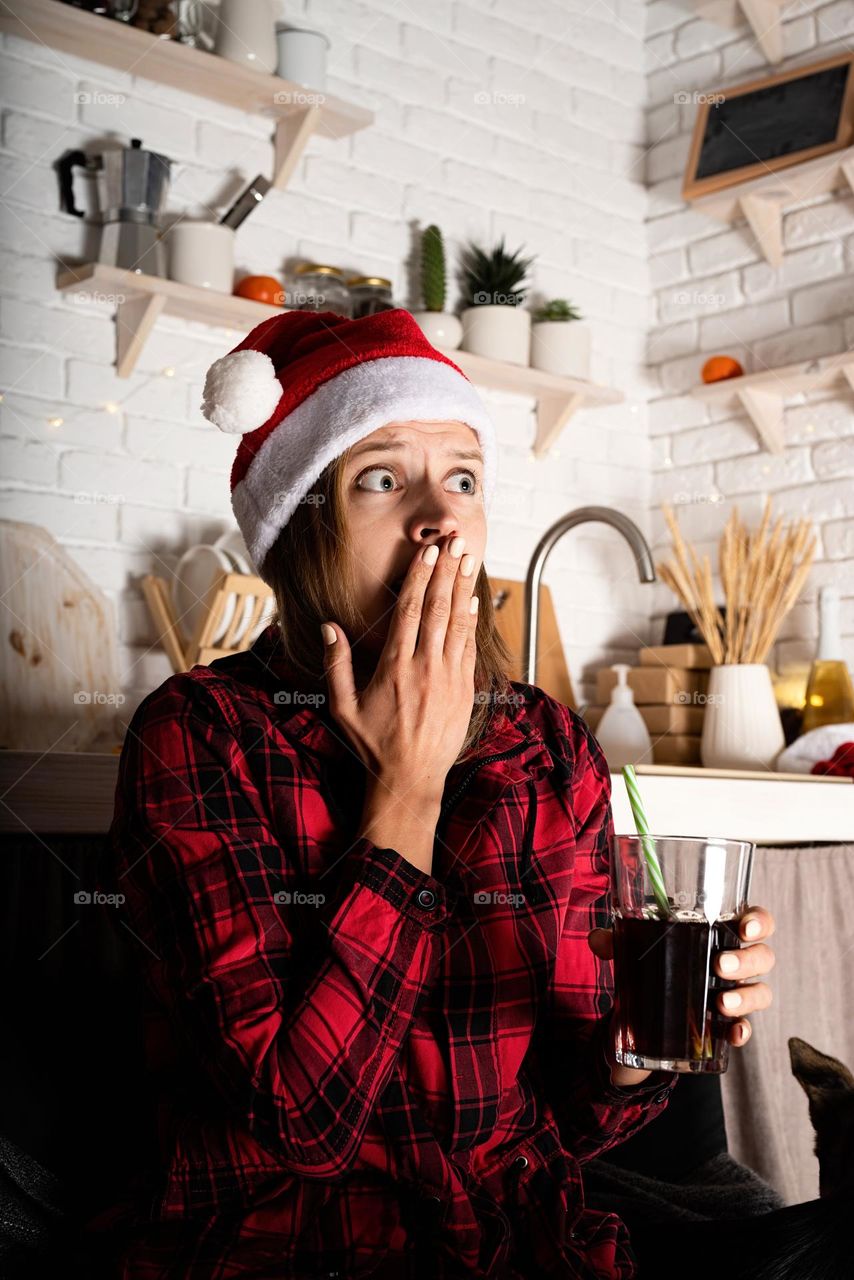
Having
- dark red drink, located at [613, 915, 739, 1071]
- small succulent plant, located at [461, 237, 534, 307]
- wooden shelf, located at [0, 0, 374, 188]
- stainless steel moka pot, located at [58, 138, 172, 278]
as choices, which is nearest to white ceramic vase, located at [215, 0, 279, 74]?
wooden shelf, located at [0, 0, 374, 188]

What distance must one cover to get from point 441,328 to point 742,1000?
1.76 m

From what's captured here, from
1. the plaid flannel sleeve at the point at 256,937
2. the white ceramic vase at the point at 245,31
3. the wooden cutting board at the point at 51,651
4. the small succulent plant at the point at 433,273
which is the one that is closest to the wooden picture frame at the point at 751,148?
the small succulent plant at the point at 433,273

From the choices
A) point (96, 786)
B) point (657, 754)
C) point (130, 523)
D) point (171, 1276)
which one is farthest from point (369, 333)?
point (657, 754)

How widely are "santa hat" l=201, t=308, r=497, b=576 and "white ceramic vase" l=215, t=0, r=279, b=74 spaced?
1.13 m

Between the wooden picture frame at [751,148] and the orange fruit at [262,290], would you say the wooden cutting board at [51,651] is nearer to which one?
the orange fruit at [262,290]

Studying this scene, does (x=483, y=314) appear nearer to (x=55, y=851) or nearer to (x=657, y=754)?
(x=657, y=754)

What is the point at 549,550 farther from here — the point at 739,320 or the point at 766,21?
the point at 766,21

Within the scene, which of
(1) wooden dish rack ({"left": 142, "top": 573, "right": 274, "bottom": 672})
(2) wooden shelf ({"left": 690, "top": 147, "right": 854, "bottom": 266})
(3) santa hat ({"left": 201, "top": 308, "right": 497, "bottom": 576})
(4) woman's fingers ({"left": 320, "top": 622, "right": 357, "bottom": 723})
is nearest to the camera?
(4) woman's fingers ({"left": 320, "top": 622, "right": 357, "bottom": 723})

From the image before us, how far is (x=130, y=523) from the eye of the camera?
2.13 m

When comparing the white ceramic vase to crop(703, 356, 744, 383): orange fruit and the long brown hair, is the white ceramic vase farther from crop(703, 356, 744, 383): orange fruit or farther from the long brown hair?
the long brown hair

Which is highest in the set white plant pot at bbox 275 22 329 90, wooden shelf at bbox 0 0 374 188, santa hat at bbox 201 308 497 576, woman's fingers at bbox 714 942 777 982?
white plant pot at bbox 275 22 329 90

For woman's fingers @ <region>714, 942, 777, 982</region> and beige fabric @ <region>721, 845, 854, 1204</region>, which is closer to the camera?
woman's fingers @ <region>714, 942, 777, 982</region>

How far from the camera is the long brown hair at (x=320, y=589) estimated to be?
1.12 m

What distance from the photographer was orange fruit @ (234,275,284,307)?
2.19 meters
